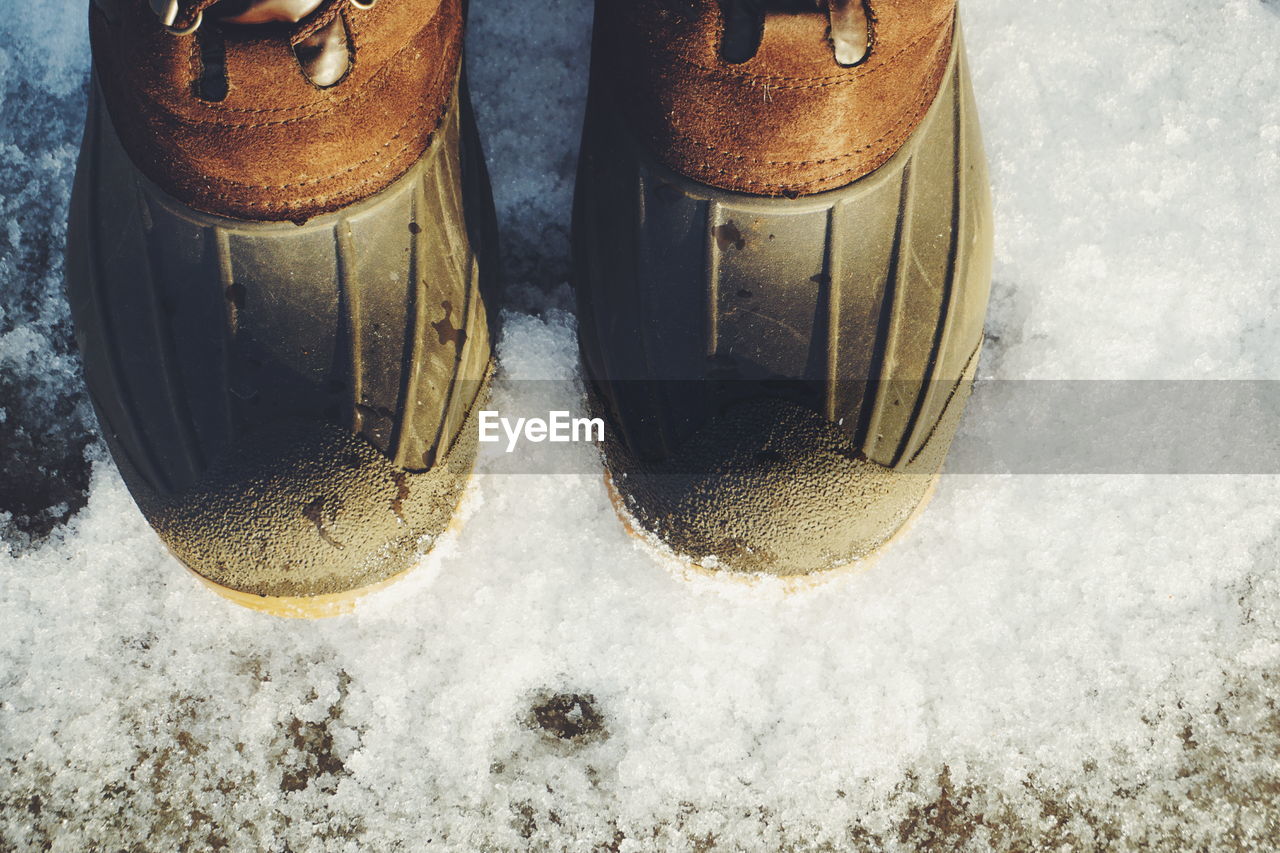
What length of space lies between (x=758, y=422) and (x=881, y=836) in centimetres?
74

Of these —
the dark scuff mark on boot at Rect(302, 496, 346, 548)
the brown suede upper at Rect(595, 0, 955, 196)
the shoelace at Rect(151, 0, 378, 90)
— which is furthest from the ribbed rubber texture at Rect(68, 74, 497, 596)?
the brown suede upper at Rect(595, 0, 955, 196)

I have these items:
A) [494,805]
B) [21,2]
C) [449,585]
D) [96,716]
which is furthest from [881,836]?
[21,2]

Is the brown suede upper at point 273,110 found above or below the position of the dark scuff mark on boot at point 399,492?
above

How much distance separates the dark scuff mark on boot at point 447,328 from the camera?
0.91 meters

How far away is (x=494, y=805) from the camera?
3.92 ft

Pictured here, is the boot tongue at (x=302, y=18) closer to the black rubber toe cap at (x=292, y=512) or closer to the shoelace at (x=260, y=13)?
the shoelace at (x=260, y=13)

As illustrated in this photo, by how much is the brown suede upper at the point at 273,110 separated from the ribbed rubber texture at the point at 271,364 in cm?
3

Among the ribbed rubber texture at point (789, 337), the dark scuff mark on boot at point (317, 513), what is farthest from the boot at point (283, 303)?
the ribbed rubber texture at point (789, 337)

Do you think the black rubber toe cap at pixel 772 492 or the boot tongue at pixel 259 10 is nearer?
the boot tongue at pixel 259 10

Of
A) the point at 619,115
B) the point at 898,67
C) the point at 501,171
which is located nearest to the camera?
the point at 898,67

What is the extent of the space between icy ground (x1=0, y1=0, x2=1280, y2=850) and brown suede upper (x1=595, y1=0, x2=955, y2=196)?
1.25 ft

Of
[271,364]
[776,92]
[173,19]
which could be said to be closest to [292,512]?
[271,364]

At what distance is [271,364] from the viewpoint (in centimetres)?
86

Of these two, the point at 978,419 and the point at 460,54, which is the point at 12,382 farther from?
the point at 978,419
